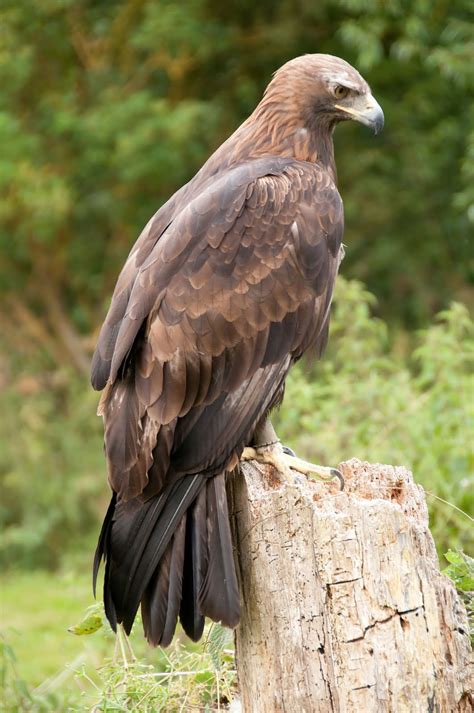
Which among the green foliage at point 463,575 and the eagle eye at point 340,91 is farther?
the eagle eye at point 340,91

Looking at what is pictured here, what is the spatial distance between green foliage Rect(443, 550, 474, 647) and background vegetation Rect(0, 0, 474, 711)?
4.86m

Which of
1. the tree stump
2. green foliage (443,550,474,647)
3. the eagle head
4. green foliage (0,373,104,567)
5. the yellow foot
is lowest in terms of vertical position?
the tree stump

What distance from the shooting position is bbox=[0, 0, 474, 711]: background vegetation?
9.79 meters

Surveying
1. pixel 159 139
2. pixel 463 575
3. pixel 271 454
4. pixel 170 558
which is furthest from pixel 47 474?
pixel 463 575

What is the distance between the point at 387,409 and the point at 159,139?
14.7ft

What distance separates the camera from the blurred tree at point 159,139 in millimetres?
10367

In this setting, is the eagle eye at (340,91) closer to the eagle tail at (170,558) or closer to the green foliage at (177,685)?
the eagle tail at (170,558)

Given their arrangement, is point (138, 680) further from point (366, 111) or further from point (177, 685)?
point (366, 111)

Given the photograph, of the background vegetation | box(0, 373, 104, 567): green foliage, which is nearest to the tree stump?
the background vegetation

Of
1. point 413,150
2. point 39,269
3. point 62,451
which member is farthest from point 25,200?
point 413,150

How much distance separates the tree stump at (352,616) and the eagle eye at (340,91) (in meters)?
1.63

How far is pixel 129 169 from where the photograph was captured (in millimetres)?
10188

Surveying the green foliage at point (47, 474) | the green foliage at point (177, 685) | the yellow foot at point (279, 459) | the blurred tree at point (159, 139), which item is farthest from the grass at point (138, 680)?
the blurred tree at point (159, 139)

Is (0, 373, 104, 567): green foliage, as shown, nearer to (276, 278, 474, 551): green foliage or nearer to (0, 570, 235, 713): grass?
(0, 570, 235, 713): grass
